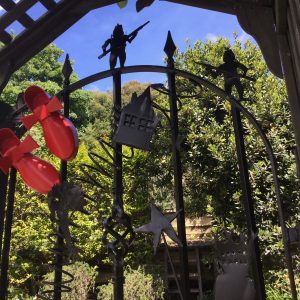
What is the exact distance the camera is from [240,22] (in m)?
1.31

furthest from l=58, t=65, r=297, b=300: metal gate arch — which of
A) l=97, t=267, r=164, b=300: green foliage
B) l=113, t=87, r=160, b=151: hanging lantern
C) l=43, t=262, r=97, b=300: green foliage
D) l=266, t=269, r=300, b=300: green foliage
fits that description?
l=43, t=262, r=97, b=300: green foliage

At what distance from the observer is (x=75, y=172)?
22.7 feet

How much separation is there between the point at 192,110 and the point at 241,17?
421 centimetres

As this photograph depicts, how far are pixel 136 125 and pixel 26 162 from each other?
1.78 feet

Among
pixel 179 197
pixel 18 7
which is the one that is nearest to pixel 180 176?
pixel 179 197

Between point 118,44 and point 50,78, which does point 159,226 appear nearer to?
point 118,44

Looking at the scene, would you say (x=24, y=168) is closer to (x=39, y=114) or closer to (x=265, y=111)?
(x=39, y=114)

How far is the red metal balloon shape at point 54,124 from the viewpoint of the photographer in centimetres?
145

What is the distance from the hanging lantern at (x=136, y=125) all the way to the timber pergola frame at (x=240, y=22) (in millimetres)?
446

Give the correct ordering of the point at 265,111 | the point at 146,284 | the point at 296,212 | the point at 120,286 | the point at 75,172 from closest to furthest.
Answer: the point at 120,286, the point at 296,212, the point at 265,111, the point at 146,284, the point at 75,172

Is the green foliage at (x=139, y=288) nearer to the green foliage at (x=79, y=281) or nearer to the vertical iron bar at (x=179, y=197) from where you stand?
the green foliage at (x=79, y=281)

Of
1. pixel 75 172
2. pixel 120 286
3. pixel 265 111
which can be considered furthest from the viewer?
pixel 75 172

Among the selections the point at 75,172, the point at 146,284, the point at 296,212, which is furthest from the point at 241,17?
the point at 75,172

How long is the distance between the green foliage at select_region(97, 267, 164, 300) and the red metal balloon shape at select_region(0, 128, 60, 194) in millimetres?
4665
